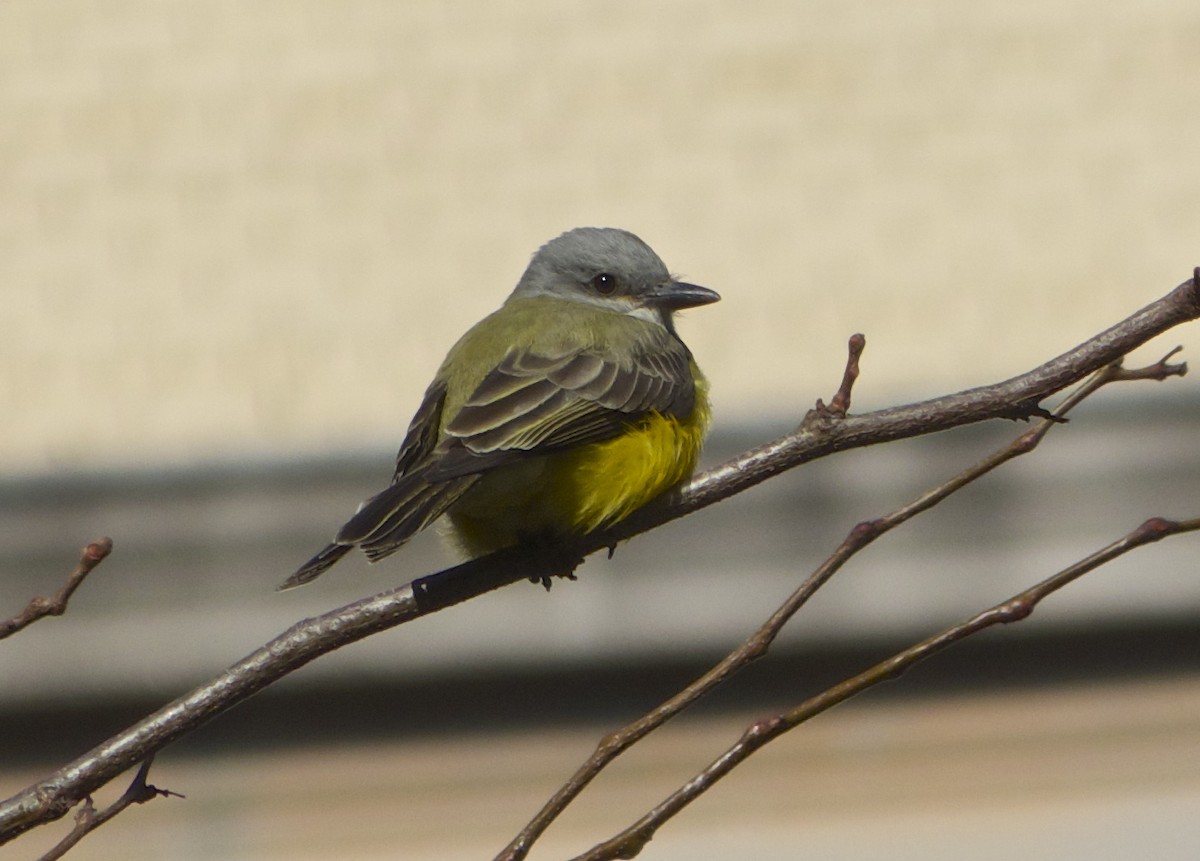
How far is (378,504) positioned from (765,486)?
3102 millimetres

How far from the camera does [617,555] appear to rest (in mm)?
6371

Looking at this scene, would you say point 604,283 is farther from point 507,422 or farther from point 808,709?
point 808,709

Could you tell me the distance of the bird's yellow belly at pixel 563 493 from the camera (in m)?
3.82

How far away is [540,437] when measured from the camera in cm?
380

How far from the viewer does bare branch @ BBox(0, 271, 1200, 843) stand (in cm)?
246

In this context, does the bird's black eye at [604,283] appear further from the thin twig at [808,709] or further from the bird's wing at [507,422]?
the thin twig at [808,709]

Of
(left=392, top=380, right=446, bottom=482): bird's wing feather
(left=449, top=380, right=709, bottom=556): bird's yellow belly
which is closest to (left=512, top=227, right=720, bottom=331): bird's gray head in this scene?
(left=392, top=380, right=446, bottom=482): bird's wing feather

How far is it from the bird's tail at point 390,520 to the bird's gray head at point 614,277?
175cm

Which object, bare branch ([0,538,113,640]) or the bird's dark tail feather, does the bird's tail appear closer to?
the bird's dark tail feather

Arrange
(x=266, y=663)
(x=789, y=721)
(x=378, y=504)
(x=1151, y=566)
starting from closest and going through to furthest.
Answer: (x=789, y=721) → (x=266, y=663) → (x=378, y=504) → (x=1151, y=566)

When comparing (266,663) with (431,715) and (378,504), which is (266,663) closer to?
(378,504)

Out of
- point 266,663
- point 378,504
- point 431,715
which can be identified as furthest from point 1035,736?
point 266,663

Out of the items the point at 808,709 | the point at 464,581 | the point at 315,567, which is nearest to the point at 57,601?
the point at 315,567

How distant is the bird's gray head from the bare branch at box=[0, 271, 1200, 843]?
1.90m
